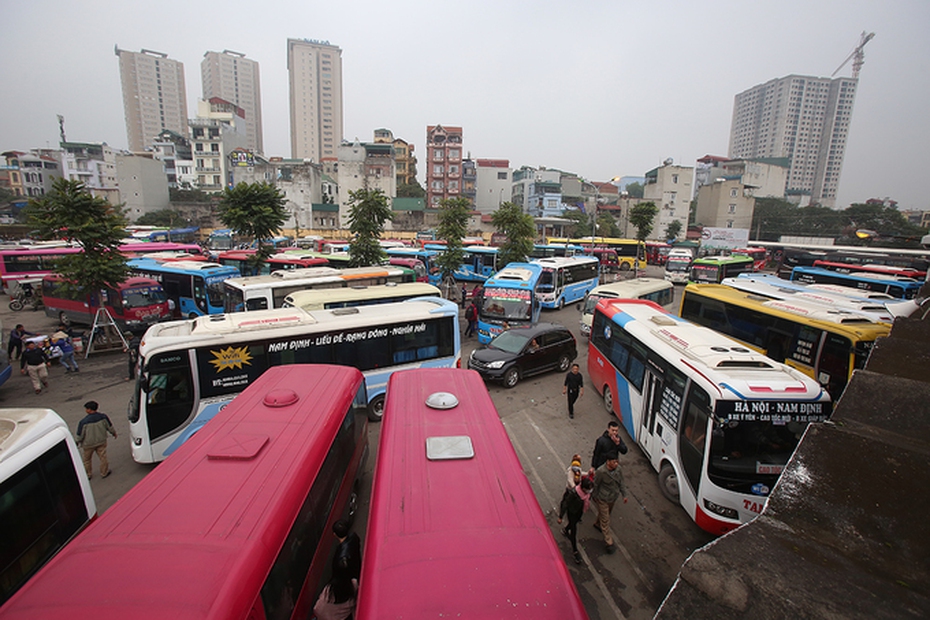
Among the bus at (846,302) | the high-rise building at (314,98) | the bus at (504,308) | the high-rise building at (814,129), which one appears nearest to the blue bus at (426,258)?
the bus at (504,308)

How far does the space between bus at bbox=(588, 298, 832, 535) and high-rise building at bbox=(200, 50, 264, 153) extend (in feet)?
549

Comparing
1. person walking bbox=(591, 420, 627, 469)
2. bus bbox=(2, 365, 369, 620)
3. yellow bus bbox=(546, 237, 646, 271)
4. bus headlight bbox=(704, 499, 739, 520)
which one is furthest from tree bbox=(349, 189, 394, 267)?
yellow bus bbox=(546, 237, 646, 271)

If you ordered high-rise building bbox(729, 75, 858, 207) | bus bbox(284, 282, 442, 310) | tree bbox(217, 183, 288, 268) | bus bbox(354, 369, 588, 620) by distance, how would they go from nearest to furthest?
bus bbox(354, 369, 588, 620), bus bbox(284, 282, 442, 310), tree bbox(217, 183, 288, 268), high-rise building bbox(729, 75, 858, 207)

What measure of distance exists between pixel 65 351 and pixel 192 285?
5.26m

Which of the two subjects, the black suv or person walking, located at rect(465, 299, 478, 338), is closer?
the black suv

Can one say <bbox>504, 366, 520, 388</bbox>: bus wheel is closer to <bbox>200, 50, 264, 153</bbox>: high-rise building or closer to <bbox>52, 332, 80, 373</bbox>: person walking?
<bbox>52, 332, 80, 373</bbox>: person walking

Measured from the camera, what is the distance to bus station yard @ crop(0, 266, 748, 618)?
5.64 meters

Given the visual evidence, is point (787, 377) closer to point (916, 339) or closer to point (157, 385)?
point (916, 339)

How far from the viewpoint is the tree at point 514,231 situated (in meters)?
25.5

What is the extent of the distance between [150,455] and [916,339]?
12.0 meters

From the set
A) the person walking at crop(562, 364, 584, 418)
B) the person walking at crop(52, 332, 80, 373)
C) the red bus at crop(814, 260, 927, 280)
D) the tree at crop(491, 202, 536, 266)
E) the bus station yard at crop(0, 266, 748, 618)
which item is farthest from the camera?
the tree at crop(491, 202, 536, 266)

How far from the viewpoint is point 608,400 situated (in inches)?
415

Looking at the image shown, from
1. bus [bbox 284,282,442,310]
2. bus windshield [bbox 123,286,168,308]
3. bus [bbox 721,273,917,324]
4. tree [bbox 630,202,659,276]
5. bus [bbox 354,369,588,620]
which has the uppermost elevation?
tree [bbox 630,202,659,276]

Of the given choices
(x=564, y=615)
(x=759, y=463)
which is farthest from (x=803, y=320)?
(x=564, y=615)
